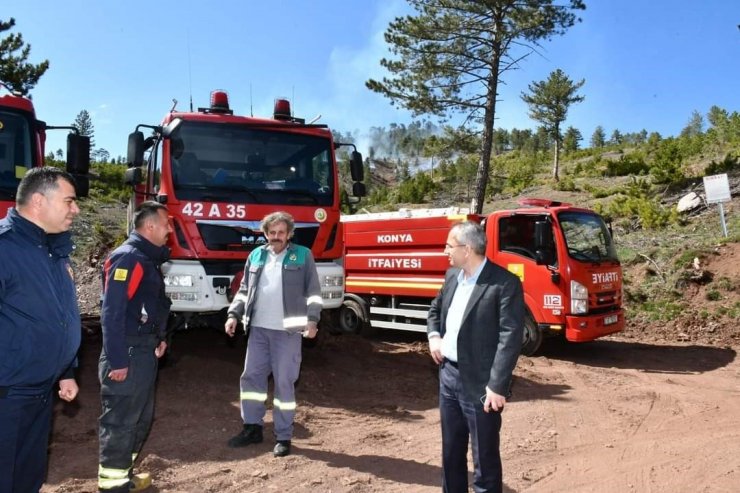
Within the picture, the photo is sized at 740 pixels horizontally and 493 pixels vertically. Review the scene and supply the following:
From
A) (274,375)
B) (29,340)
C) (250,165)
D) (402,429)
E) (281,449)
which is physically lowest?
(402,429)

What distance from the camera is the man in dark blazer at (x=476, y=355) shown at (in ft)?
10.5

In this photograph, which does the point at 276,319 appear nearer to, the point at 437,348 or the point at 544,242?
the point at 437,348

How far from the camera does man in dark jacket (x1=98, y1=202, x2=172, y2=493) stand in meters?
3.66

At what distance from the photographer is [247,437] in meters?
4.93

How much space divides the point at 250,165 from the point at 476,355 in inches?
170

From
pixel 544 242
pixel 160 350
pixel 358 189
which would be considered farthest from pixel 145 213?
pixel 544 242

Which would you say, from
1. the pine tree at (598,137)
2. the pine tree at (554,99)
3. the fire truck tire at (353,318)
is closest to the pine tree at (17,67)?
the fire truck tire at (353,318)

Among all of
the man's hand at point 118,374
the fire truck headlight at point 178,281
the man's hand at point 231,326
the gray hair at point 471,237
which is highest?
the gray hair at point 471,237

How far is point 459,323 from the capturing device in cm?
334

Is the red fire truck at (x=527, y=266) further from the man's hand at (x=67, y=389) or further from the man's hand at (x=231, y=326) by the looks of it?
the man's hand at (x=67, y=389)

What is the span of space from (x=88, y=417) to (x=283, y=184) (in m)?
3.15

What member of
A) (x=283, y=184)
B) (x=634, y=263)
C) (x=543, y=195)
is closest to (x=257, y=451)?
(x=283, y=184)

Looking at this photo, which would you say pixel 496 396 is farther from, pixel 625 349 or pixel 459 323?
pixel 625 349

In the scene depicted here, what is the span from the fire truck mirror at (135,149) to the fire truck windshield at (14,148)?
944mm
